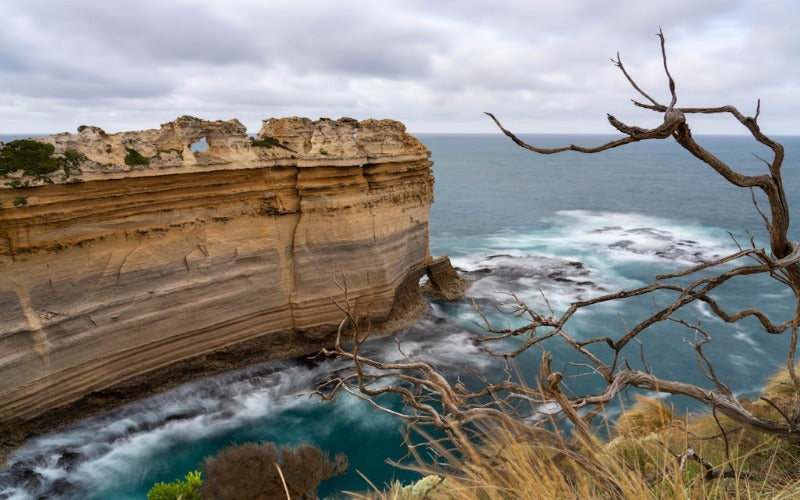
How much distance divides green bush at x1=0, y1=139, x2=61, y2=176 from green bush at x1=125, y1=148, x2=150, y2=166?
1.13 meters

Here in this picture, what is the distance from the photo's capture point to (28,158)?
873cm

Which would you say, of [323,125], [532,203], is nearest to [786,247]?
[323,125]

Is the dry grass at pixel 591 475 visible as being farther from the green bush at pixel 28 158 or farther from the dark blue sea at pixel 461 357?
the green bush at pixel 28 158

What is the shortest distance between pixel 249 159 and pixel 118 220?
2876 millimetres

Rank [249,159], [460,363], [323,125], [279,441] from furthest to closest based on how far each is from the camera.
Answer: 1. [460,363]
2. [323,125]
3. [249,159]
4. [279,441]

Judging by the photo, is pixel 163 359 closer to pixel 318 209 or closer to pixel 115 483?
pixel 115 483

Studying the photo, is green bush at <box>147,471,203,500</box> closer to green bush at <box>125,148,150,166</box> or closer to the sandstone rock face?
the sandstone rock face

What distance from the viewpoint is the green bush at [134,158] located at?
9617mm

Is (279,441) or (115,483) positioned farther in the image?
(279,441)

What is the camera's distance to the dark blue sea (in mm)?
9602

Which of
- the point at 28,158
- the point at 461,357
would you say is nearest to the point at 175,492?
the point at 28,158

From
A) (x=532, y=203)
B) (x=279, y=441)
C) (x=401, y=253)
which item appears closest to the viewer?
(x=279, y=441)

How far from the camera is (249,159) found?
1116cm

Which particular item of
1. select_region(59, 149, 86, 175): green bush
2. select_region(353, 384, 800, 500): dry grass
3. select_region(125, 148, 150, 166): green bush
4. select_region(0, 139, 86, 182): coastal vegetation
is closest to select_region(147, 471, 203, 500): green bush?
select_region(353, 384, 800, 500): dry grass
